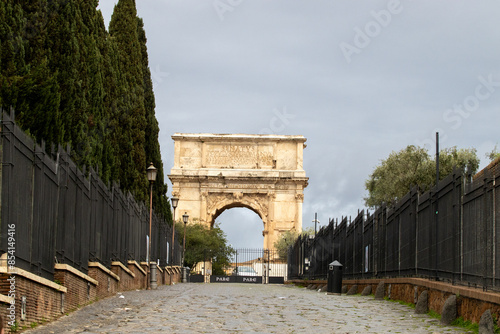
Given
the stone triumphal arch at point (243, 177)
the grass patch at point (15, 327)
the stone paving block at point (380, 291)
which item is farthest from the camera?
the stone triumphal arch at point (243, 177)

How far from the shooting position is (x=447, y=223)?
11.2m

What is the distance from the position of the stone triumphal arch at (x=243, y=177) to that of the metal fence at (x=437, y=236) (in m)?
48.8

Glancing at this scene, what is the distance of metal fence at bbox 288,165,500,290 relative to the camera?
29.7 ft

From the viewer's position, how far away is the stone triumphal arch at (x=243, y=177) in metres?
71.2

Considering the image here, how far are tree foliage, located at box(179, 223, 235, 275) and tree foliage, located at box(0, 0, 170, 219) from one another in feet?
103

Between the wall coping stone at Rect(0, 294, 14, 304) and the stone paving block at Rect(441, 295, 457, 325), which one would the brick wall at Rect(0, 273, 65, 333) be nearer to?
the wall coping stone at Rect(0, 294, 14, 304)

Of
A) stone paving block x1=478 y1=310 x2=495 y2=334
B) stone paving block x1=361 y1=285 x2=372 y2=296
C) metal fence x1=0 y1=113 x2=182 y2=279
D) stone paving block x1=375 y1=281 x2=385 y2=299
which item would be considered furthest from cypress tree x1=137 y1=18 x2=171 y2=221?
stone paving block x1=478 y1=310 x2=495 y2=334

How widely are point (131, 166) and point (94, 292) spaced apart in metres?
18.0

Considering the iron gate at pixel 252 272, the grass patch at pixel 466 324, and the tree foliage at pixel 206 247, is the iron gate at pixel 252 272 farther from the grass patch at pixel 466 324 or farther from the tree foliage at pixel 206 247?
the grass patch at pixel 466 324

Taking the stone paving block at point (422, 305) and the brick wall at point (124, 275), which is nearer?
the stone paving block at point (422, 305)

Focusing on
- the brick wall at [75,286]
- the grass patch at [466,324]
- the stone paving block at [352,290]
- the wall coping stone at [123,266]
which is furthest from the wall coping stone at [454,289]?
the wall coping stone at [123,266]

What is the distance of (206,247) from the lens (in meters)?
66.1

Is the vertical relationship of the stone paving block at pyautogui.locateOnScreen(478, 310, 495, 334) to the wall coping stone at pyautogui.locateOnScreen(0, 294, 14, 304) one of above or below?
below

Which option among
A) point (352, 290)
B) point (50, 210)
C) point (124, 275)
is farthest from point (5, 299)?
point (352, 290)
